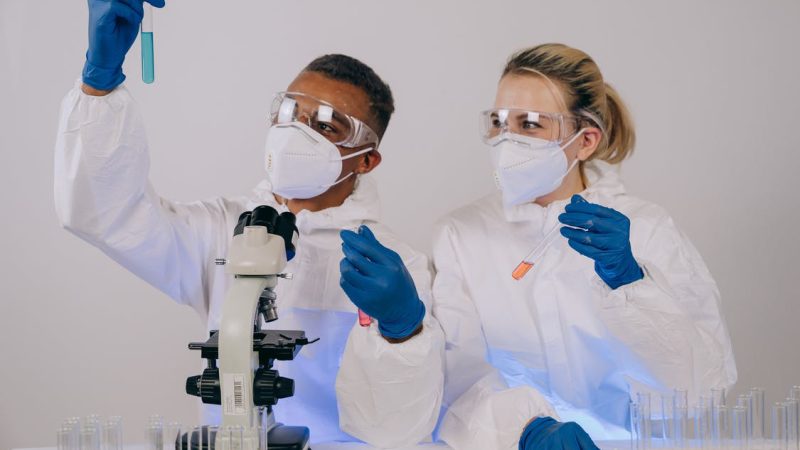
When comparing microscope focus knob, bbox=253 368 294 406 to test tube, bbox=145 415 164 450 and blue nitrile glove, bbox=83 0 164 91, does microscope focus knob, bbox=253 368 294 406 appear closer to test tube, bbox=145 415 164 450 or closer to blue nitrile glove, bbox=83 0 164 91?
test tube, bbox=145 415 164 450

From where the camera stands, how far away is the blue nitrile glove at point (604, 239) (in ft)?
7.04

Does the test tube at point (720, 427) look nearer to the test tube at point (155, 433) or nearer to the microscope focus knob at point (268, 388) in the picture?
the microscope focus knob at point (268, 388)

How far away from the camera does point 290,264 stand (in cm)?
244

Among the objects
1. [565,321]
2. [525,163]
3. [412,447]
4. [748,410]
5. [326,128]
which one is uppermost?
[326,128]

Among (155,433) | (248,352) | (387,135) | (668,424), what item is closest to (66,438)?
(155,433)

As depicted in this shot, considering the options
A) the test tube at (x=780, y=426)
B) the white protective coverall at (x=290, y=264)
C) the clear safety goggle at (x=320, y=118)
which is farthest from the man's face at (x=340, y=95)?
the test tube at (x=780, y=426)

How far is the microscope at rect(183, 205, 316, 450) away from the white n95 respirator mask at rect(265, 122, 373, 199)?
16.7 inches

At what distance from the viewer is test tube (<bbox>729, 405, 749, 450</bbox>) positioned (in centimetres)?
190

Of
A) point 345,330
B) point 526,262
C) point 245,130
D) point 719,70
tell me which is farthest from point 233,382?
point 719,70

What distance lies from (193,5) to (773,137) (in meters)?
2.22

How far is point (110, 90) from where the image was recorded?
2.04 meters

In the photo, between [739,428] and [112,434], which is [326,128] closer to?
[112,434]

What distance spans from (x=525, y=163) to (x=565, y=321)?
0.44 meters

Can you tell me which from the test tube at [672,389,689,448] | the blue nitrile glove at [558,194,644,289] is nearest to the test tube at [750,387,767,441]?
the test tube at [672,389,689,448]
